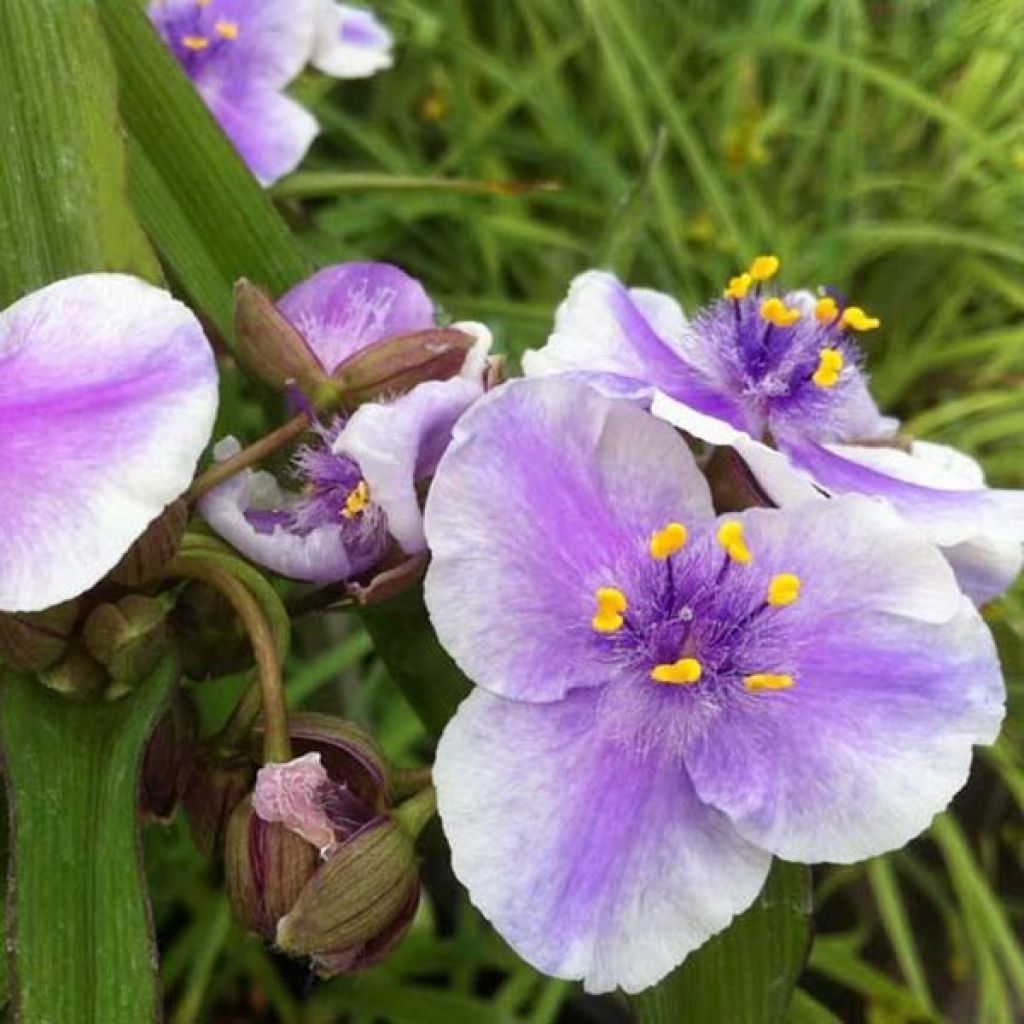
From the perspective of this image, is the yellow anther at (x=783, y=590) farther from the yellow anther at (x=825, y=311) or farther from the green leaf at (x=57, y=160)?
→ the green leaf at (x=57, y=160)

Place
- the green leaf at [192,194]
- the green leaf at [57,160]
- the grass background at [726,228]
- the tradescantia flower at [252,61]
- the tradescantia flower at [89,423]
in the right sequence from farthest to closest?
the grass background at [726,228] → the tradescantia flower at [252,61] → the green leaf at [192,194] → the green leaf at [57,160] → the tradescantia flower at [89,423]

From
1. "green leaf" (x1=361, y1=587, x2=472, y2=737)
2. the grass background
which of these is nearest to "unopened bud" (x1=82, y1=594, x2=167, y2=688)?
"green leaf" (x1=361, y1=587, x2=472, y2=737)

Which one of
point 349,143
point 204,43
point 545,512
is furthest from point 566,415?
point 349,143

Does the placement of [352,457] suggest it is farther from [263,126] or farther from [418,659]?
[263,126]

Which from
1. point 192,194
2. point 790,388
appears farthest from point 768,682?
point 192,194

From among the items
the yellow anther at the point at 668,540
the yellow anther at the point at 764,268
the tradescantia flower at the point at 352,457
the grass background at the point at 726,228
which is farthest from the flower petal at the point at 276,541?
the grass background at the point at 726,228

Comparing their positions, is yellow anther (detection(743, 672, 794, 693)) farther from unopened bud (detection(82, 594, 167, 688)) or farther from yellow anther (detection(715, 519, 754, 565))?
unopened bud (detection(82, 594, 167, 688))
